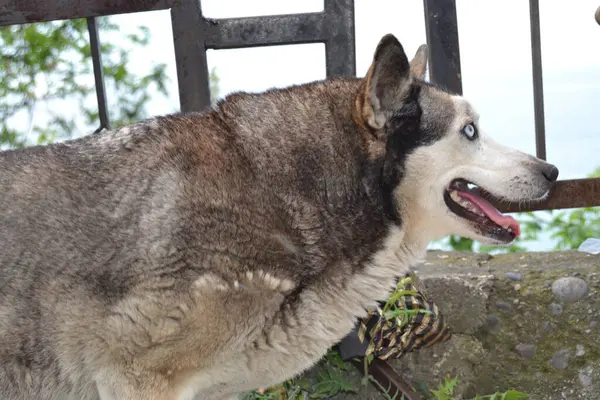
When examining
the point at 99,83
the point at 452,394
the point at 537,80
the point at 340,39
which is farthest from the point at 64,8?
the point at 452,394

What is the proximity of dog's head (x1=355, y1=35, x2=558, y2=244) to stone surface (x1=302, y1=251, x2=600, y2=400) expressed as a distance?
47.9 inches

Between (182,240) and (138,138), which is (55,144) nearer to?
(138,138)

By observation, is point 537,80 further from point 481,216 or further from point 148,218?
point 148,218

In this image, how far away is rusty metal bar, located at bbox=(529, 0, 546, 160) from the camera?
4.65m

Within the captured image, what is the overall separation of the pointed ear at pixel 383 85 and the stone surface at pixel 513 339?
1.58 metres

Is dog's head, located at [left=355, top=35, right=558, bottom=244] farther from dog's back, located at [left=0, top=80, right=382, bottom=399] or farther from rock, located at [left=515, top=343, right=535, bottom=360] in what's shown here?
rock, located at [left=515, top=343, right=535, bottom=360]

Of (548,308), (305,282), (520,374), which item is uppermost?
(305,282)

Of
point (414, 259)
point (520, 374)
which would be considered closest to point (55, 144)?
point (414, 259)

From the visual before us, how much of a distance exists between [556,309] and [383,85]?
192 centimetres

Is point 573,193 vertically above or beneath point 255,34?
beneath

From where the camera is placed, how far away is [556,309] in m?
4.57

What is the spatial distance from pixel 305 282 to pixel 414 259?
1.65ft

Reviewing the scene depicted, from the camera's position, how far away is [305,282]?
322 cm

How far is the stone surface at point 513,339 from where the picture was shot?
14.9 feet
